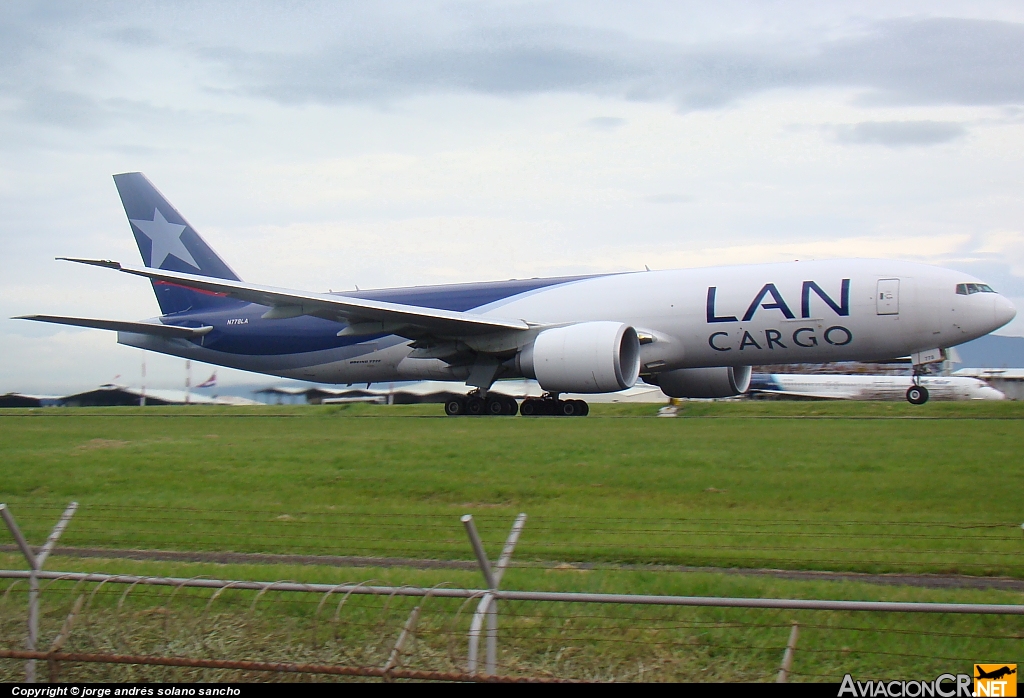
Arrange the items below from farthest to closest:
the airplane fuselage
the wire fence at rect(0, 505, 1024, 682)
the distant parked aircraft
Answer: the distant parked aircraft → the airplane fuselage → the wire fence at rect(0, 505, 1024, 682)

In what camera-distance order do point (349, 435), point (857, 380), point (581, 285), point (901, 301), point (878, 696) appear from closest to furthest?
point (878, 696), point (349, 435), point (901, 301), point (581, 285), point (857, 380)

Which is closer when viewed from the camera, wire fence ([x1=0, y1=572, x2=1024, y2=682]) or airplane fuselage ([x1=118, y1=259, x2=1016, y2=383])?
wire fence ([x1=0, y1=572, x2=1024, y2=682])

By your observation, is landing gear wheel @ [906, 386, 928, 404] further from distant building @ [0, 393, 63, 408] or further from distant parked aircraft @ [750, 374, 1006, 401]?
distant building @ [0, 393, 63, 408]

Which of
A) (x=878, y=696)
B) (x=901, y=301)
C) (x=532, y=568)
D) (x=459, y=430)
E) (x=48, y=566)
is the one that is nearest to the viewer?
(x=878, y=696)

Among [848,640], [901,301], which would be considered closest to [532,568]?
[848,640]

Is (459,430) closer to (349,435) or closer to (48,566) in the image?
(349,435)

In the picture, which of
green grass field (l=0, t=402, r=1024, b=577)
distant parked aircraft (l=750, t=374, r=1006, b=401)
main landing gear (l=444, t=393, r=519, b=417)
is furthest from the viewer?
distant parked aircraft (l=750, t=374, r=1006, b=401)

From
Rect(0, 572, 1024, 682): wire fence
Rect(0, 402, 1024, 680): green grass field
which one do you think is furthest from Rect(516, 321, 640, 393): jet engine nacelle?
Rect(0, 572, 1024, 682): wire fence

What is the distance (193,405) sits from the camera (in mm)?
32781

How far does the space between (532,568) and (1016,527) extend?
13.8 ft

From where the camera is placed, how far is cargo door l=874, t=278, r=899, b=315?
21.7m

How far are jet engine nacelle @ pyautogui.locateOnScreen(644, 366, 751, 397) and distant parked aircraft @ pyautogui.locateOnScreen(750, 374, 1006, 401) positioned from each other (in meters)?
15.5

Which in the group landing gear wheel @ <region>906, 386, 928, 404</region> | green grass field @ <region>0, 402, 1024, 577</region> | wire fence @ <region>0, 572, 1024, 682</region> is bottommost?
wire fence @ <region>0, 572, 1024, 682</region>

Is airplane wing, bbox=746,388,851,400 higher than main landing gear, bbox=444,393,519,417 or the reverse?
the reverse
